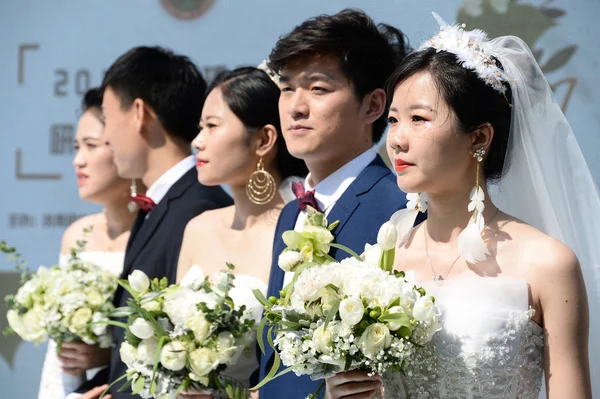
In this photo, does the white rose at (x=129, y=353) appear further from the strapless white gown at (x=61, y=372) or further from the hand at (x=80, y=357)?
the strapless white gown at (x=61, y=372)

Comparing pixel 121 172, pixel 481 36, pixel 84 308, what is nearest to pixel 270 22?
pixel 121 172

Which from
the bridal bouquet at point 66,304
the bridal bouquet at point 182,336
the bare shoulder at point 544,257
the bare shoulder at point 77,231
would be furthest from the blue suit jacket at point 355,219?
the bare shoulder at point 77,231

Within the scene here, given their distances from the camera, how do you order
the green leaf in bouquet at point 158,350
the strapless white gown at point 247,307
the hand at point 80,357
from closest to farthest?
the green leaf in bouquet at point 158,350 < the strapless white gown at point 247,307 < the hand at point 80,357

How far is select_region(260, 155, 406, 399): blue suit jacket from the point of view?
2861 mm

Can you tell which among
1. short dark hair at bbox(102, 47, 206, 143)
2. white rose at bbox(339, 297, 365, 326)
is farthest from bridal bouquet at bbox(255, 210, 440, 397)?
short dark hair at bbox(102, 47, 206, 143)

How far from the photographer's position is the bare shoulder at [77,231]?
4.42 meters

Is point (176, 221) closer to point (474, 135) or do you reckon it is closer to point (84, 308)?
point (84, 308)

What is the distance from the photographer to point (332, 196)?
305 cm

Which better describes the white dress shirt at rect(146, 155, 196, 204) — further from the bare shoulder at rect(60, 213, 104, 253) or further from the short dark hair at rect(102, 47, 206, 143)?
the bare shoulder at rect(60, 213, 104, 253)

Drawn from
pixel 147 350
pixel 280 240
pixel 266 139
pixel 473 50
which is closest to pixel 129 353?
pixel 147 350

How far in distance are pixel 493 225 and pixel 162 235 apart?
1.57 metres

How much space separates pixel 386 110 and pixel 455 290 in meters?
0.91

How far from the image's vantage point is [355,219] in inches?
114

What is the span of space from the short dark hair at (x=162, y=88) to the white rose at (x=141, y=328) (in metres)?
1.27
